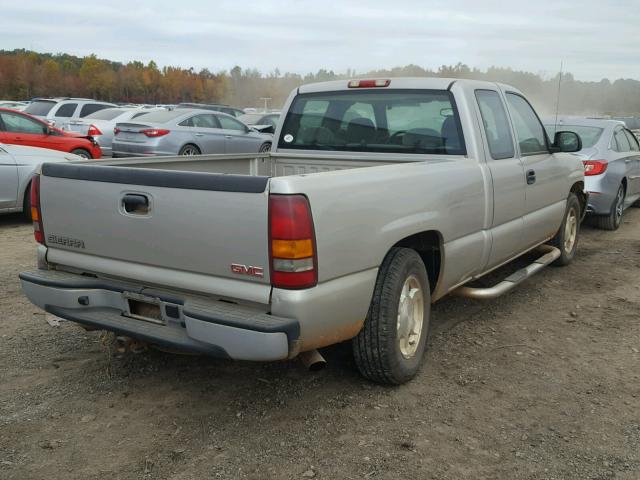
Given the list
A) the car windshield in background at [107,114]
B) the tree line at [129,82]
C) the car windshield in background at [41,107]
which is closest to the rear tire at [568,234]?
the car windshield in background at [107,114]

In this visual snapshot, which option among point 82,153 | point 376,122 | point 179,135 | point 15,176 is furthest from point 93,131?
point 376,122

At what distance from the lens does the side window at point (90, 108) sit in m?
18.1

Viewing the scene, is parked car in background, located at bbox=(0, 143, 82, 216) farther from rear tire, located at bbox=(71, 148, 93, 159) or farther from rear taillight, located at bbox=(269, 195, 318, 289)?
rear taillight, located at bbox=(269, 195, 318, 289)

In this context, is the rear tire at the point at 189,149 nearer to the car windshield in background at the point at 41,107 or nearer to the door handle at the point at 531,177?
the car windshield in background at the point at 41,107

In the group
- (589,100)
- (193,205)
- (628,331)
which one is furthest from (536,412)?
(589,100)

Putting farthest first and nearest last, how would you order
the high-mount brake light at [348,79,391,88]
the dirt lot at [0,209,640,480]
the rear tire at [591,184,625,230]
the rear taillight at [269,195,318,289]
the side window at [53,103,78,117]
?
the side window at [53,103,78,117]
the rear tire at [591,184,625,230]
the high-mount brake light at [348,79,391,88]
the dirt lot at [0,209,640,480]
the rear taillight at [269,195,318,289]

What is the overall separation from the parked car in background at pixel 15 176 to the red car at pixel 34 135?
2594 mm

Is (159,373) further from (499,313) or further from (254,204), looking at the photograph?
(499,313)

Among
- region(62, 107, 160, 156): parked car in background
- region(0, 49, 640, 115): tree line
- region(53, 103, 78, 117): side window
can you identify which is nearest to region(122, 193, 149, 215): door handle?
region(62, 107, 160, 156): parked car in background

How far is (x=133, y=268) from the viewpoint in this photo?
3.32 m

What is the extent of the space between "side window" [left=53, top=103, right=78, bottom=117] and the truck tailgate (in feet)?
50.3

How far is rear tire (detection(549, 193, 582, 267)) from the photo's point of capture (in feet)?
21.1

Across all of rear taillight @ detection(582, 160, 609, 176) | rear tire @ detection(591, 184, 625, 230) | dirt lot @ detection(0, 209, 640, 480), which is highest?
rear taillight @ detection(582, 160, 609, 176)

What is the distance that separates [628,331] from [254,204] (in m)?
3.36
